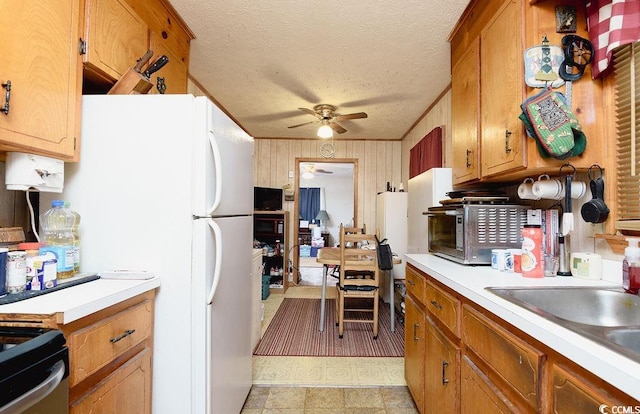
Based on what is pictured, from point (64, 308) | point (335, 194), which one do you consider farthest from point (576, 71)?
point (335, 194)

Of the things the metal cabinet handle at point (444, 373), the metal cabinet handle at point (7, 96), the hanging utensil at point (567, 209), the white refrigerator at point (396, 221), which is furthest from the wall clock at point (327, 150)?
the metal cabinet handle at point (7, 96)

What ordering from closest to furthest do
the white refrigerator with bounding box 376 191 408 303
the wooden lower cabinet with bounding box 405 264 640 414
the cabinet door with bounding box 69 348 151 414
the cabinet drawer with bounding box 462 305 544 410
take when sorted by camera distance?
1. the wooden lower cabinet with bounding box 405 264 640 414
2. the cabinet drawer with bounding box 462 305 544 410
3. the cabinet door with bounding box 69 348 151 414
4. the white refrigerator with bounding box 376 191 408 303

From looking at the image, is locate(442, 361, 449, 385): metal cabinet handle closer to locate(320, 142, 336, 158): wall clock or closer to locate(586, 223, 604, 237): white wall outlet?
locate(586, 223, 604, 237): white wall outlet

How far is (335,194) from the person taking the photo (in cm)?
943

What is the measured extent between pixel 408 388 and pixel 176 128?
212 centimetres

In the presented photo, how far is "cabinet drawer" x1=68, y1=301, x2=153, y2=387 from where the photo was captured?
860 mm

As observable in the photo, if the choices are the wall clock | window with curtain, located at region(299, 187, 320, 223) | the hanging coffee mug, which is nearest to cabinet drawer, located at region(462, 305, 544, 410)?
the hanging coffee mug

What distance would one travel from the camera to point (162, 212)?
1.27 m

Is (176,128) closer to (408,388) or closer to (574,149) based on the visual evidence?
(574,149)

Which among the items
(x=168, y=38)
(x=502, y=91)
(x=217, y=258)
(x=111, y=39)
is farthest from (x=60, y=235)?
(x=502, y=91)

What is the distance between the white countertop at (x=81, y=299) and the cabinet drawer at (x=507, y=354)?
1.27 metres

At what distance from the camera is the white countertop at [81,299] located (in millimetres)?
833

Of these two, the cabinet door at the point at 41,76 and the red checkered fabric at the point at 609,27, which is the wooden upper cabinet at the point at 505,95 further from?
the cabinet door at the point at 41,76

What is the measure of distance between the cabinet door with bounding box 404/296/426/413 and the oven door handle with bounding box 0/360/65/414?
5.10 ft
